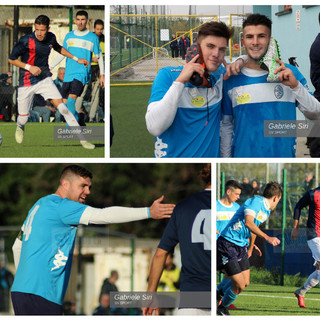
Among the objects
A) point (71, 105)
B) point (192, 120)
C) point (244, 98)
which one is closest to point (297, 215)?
point (244, 98)

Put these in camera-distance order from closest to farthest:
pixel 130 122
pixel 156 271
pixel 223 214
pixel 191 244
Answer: pixel 191 244 → pixel 156 271 → pixel 223 214 → pixel 130 122

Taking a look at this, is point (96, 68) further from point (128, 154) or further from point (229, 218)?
point (229, 218)

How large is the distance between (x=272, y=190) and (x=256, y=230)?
0.35m

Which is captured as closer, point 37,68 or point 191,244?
point 191,244

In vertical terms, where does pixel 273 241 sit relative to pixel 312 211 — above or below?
below

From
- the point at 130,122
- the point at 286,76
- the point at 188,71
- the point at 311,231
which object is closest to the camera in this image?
the point at 188,71

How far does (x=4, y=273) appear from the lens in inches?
237

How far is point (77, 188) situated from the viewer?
5984 mm

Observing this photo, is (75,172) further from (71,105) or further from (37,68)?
(37,68)

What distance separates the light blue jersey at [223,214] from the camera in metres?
6.12

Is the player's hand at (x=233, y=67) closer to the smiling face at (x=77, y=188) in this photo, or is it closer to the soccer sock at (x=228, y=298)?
the smiling face at (x=77, y=188)

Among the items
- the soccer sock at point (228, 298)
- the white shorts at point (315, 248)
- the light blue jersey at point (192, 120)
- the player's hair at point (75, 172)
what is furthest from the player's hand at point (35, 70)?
the white shorts at point (315, 248)

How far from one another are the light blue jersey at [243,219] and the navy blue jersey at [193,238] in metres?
0.22

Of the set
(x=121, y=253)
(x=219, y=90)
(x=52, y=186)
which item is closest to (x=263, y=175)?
(x=219, y=90)
